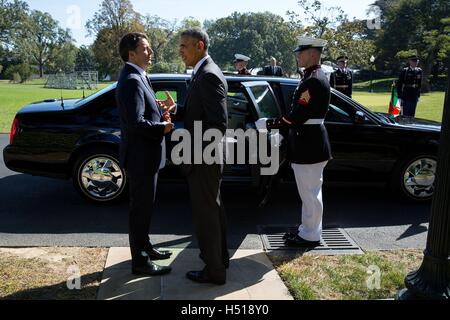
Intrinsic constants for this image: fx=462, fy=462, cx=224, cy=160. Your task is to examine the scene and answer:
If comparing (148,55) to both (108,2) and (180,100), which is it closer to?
(180,100)

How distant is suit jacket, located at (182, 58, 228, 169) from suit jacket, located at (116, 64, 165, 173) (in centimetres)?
31

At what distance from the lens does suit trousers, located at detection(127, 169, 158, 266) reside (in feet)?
12.0

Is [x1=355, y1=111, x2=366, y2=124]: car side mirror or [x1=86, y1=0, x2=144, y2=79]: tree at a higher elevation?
[x1=86, y1=0, x2=144, y2=79]: tree

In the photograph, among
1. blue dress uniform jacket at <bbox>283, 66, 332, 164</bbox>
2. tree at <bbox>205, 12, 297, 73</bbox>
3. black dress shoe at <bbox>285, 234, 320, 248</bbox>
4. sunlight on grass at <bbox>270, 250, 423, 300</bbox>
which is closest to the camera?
sunlight on grass at <bbox>270, 250, 423, 300</bbox>

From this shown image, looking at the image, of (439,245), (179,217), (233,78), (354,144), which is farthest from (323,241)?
(233,78)

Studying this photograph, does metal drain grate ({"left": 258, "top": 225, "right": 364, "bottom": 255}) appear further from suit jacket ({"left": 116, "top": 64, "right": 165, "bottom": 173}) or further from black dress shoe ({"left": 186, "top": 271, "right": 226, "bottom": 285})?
suit jacket ({"left": 116, "top": 64, "right": 165, "bottom": 173})

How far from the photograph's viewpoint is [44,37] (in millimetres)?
89938

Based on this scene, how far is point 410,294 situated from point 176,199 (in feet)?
11.8

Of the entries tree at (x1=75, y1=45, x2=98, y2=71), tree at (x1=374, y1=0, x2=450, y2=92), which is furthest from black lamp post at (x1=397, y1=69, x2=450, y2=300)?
tree at (x1=75, y1=45, x2=98, y2=71)

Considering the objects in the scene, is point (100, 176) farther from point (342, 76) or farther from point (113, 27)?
point (113, 27)

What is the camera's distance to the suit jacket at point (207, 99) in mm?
3342

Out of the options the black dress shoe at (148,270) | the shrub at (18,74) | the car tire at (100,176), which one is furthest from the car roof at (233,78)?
the shrub at (18,74)

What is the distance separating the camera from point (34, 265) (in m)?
4.02
